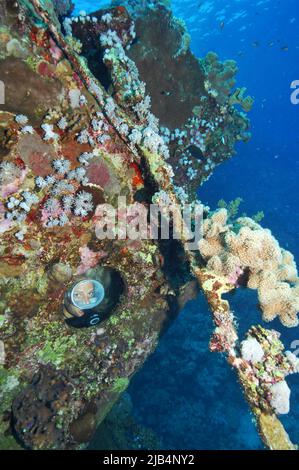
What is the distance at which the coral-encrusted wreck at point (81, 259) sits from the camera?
13.8 feet

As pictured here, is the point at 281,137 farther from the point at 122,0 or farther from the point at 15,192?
A: the point at 15,192

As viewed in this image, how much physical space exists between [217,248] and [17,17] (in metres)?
4.19

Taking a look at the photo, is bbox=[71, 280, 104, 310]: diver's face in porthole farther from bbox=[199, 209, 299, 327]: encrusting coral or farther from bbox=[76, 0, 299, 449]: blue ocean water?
bbox=[76, 0, 299, 449]: blue ocean water

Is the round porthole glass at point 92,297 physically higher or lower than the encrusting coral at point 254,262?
lower

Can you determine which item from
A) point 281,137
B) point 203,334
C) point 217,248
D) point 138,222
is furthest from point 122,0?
point 281,137

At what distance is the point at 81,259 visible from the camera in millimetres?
5254

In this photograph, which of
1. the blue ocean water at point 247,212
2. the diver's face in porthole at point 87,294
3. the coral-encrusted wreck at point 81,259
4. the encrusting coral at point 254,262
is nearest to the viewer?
the coral-encrusted wreck at point 81,259

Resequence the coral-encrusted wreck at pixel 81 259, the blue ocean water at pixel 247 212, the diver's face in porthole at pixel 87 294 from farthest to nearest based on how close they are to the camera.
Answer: the blue ocean water at pixel 247 212 < the diver's face in porthole at pixel 87 294 < the coral-encrusted wreck at pixel 81 259

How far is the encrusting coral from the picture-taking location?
444 cm

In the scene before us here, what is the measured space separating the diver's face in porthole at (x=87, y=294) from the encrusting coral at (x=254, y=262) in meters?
2.02

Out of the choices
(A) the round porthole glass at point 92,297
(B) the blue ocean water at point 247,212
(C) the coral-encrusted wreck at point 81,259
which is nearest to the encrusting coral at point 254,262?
(C) the coral-encrusted wreck at point 81,259

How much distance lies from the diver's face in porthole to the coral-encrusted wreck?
0.20 metres

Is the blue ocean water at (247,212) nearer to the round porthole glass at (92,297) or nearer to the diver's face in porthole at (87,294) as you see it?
the round porthole glass at (92,297)

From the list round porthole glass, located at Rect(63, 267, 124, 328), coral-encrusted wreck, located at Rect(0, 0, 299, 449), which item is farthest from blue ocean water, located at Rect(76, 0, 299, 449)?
round porthole glass, located at Rect(63, 267, 124, 328)
